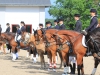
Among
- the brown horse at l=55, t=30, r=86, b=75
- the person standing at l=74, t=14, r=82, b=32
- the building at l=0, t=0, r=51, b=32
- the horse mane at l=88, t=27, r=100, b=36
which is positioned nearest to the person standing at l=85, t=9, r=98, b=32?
the horse mane at l=88, t=27, r=100, b=36

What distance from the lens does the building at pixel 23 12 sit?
34816mm

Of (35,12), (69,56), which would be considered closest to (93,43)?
(69,56)

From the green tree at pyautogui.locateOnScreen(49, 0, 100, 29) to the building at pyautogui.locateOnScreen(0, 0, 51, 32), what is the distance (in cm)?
900

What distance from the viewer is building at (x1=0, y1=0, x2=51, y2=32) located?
3482 centimetres

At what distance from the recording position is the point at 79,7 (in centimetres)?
4428

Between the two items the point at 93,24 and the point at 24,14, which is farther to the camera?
the point at 24,14

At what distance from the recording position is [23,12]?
35.2m

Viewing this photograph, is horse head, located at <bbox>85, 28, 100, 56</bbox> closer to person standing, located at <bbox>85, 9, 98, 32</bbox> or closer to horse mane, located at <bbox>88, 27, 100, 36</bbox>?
horse mane, located at <bbox>88, 27, 100, 36</bbox>

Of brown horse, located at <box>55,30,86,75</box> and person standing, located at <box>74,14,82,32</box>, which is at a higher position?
person standing, located at <box>74,14,82,32</box>

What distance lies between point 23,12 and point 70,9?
1093 cm

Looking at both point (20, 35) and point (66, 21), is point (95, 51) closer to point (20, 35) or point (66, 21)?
point (20, 35)

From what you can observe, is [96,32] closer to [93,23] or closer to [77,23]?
[93,23]

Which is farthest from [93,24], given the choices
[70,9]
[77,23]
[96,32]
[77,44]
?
[70,9]

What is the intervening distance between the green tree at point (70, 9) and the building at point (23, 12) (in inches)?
354
